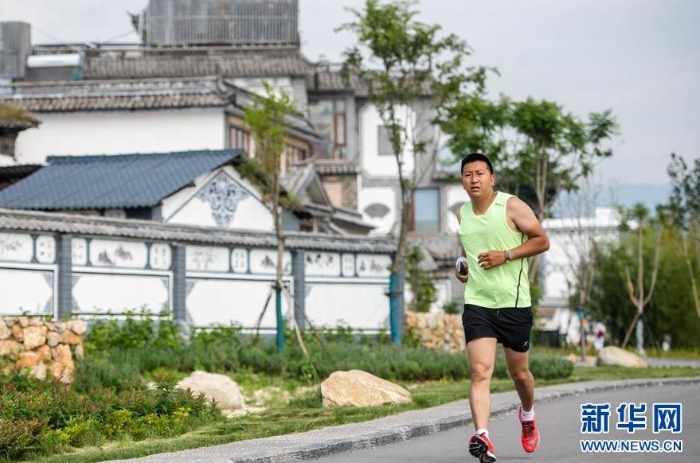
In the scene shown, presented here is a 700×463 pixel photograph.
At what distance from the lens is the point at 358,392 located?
16719 millimetres

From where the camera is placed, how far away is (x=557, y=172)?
3728 cm

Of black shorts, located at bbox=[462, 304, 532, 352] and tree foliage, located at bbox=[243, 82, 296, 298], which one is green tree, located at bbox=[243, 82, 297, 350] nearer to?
tree foliage, located at bbox=[243, 82, 296, 298]

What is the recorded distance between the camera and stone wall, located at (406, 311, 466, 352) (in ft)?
103

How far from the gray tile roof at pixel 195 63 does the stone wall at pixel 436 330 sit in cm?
2460

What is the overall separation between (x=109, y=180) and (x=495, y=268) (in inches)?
876

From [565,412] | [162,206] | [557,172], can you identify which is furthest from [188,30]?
[565,412]

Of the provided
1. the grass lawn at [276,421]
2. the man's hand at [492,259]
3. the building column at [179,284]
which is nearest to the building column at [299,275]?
the building column at [179,284]

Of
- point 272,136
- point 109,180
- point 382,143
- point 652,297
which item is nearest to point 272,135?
point 272,136

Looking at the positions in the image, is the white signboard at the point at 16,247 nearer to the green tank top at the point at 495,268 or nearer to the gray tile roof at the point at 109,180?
the gray tile roof at the point at 109,180

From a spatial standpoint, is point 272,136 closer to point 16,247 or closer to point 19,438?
point 16,247

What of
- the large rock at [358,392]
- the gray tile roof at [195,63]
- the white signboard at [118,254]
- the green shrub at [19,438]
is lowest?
the large rock at [358,392]

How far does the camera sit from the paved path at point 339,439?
10.4m

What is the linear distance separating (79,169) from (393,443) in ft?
72.3

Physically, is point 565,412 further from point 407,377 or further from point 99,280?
point 99,280
